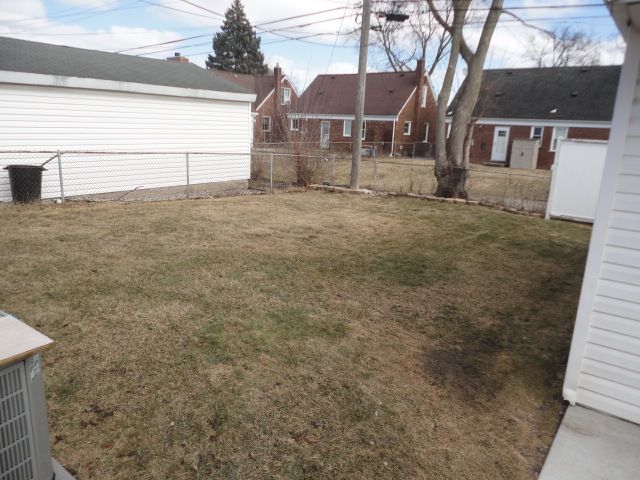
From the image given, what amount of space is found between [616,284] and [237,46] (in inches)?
2270

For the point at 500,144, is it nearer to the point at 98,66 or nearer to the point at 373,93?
the point at 373,93

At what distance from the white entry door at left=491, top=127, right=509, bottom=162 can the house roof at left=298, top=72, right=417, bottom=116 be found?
684cm

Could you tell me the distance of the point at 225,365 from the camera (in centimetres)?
343

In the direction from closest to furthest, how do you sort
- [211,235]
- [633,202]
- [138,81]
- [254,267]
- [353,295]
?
[633,202] → [353,295] → [254,267] → [211,235] → [138,81]

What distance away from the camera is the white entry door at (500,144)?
27.3 m

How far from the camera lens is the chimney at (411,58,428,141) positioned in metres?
31.7

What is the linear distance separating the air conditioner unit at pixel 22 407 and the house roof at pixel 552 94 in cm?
2529

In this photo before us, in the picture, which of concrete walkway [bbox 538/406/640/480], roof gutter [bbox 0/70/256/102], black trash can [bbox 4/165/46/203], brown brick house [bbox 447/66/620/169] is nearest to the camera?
concrete walkway [bbox 538/406/640/480]

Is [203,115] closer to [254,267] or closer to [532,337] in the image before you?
[254,267]

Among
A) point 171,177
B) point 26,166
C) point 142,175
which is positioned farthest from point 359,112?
point 26,166

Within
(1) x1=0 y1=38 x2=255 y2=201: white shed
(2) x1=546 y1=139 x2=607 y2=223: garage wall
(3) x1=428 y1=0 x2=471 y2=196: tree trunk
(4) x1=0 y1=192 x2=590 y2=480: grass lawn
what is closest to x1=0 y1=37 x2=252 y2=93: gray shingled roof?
(1) x1=0 y1=38 x2=255 y2=201: white shed

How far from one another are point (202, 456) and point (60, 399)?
1141 mm

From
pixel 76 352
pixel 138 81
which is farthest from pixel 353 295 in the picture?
pixel 138 81

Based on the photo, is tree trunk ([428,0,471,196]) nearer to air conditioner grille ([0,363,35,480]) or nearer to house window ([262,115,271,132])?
air conditioner grille ([0,363,35,480])
